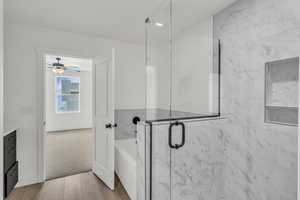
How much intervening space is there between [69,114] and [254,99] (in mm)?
5504

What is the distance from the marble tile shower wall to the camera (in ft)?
4.40

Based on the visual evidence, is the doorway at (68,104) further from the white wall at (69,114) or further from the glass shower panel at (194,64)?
the glass shower panel at (194,64)

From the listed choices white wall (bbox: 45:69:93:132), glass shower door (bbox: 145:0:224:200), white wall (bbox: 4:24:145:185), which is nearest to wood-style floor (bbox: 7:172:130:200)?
white wall (bbox: 4:24:145:185)

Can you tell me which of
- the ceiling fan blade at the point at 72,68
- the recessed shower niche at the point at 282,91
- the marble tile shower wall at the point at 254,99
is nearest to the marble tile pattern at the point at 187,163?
the marble tile shower wall at the point at 254,99

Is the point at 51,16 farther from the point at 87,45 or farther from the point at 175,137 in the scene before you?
the point at 175,137

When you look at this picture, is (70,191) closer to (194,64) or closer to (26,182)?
(26,182)

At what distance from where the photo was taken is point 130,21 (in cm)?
221

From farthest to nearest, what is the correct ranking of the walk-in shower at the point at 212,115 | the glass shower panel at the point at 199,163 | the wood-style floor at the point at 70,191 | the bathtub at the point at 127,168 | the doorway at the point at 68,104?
the doorway at the point at 68,104, the wood-style floor at the point at 70,191, the bathtub at the point at 127,168, the glass shower panel at the point at 199,163, the walk-in shower at the point at 212,115

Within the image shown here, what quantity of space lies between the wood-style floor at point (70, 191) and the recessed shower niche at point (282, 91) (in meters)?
1.97

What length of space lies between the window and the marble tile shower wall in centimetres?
495

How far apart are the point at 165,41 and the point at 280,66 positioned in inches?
54.5

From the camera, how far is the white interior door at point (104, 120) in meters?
2.15

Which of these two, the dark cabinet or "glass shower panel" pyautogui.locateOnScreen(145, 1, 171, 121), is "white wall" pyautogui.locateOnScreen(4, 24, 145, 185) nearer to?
the dark cabinet

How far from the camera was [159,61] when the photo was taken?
223 centimetres
